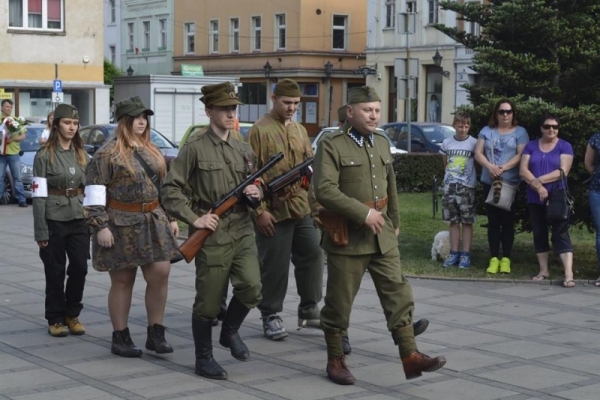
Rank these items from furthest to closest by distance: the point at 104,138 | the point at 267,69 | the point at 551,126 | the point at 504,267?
1. the point at 267,69
2. the point at 104,138
3. the point at 504,267
4. the point at 551,126

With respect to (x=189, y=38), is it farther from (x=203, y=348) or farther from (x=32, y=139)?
(x=203, y=348)

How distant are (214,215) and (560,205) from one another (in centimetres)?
512

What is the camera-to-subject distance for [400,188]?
24.1m

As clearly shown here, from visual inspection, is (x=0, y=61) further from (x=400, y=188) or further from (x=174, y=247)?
(x=174, y=247)

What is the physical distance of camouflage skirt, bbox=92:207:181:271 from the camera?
821 cm

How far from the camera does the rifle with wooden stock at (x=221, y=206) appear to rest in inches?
298

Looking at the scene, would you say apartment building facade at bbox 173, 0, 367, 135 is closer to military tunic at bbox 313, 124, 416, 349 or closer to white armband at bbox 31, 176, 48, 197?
white armband at bbox 31, 176, 48, 197

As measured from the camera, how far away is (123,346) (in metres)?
8.33

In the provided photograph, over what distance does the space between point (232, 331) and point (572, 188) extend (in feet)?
18.3

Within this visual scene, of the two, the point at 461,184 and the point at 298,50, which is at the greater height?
the point at 298,50

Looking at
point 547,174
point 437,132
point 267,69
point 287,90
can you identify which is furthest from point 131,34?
point 287,90

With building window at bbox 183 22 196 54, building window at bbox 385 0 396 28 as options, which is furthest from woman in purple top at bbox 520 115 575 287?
building window at bbox 183 22 196 54

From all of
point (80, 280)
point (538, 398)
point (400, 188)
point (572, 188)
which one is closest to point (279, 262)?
point (80, 280)

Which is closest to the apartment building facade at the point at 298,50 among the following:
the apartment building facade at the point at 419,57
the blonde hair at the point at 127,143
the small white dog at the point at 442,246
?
the apartment building facade at the point at 419,57
